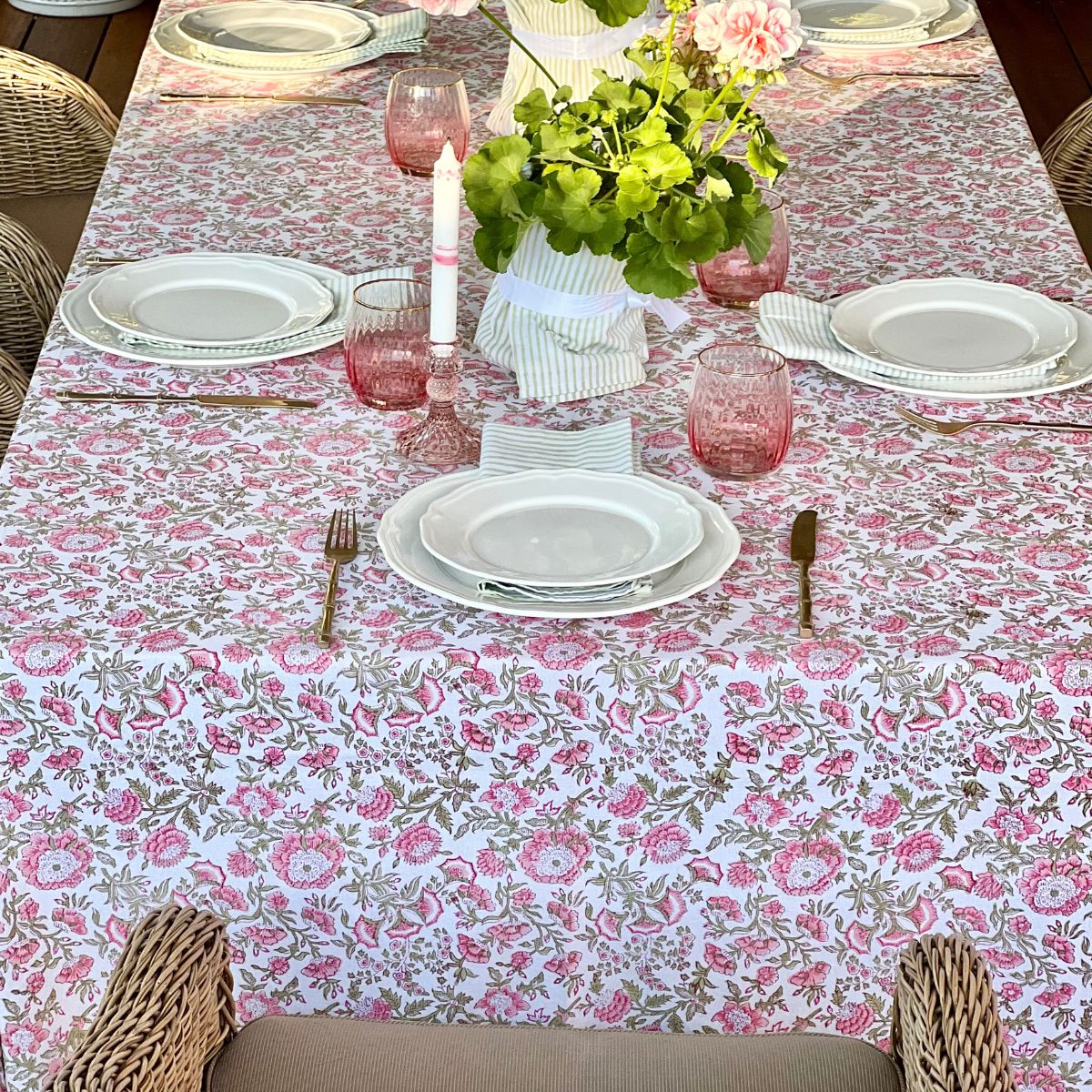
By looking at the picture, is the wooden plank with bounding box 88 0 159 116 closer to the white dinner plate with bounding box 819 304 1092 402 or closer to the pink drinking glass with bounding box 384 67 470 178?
the pink drinking glass with bounding box 384 67 470 178

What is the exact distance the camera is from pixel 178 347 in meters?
1.58

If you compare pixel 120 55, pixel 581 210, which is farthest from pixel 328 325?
pixel 120 55

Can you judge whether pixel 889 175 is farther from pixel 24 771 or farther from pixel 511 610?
pixel 24 771

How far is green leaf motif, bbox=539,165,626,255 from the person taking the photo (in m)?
1.39

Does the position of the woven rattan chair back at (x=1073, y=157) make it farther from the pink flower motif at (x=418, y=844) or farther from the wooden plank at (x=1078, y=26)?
the wooden plank at (x=1078, y=26)

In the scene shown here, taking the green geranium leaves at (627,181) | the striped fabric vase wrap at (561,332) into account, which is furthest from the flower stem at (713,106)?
the striped fabric vase wrap at (561,332)

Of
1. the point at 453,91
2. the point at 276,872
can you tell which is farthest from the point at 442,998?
the point at 453,91

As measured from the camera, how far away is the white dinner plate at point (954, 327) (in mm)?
1603

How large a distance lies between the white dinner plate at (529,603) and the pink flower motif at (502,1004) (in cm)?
30

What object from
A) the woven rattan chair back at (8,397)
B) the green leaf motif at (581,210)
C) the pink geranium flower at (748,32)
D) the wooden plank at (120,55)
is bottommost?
the wooden plank at (120,55)

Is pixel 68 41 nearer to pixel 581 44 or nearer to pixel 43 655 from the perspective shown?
Result: pixel 581 44

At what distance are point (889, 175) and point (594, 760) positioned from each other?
44.1 inches

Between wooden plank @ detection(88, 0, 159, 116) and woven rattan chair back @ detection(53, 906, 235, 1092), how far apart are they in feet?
11.4

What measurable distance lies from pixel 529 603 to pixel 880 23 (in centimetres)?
156
